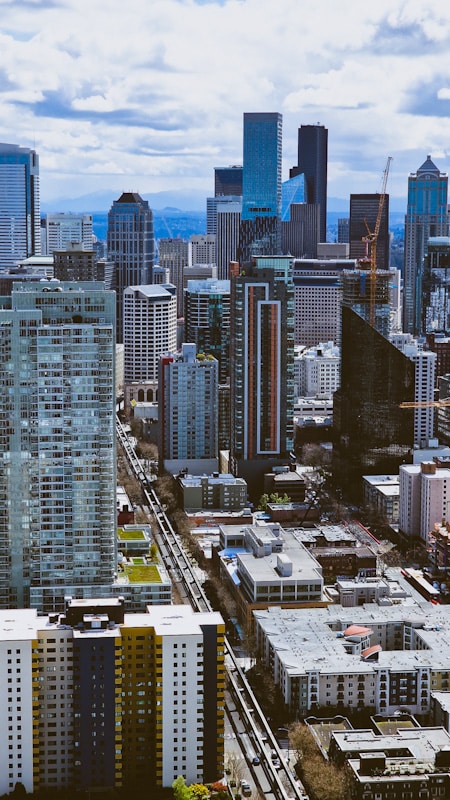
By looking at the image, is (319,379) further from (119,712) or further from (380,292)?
(119,712)

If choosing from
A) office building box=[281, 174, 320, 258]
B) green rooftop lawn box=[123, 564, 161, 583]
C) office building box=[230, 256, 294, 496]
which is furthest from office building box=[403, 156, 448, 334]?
green rooftop lawn box=[123, 564, 161, 583]

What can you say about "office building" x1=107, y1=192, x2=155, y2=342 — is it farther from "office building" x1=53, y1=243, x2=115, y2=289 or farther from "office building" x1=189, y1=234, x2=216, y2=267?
"office building" x1=53, y1=243, x2=115, y2=289

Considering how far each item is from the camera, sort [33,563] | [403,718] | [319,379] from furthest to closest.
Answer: [319,379] < [33,563] < [403,718]

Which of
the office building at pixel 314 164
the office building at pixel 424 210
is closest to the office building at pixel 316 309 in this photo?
the office building at pixel 424 210

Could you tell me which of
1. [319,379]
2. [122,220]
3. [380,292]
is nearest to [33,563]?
[380,292]

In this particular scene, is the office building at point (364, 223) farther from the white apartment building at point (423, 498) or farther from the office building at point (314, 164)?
the white apartment building at point (423, 498)

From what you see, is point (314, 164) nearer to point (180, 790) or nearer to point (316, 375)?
point (316, 375)

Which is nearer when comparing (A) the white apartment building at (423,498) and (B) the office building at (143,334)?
(A) the white apartment building at (423,498)

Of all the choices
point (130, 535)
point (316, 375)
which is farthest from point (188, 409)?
point (130, 535)
